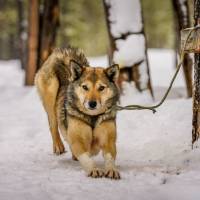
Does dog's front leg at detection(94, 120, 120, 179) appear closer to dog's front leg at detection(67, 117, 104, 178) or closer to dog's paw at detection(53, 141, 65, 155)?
dog's front leg at detection(67, 117, 104, 178)

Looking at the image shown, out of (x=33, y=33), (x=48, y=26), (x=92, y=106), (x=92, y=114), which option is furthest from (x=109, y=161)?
(x=33, y=33)

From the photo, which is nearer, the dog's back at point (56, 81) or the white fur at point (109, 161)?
the white fur at point (109, 161)

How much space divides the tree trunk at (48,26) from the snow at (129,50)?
490cm

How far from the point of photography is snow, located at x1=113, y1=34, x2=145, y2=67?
1017cm

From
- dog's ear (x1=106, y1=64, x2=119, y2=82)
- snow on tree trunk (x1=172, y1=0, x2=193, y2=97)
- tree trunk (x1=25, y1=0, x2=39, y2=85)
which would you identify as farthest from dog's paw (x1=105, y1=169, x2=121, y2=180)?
tree trunk (x1=25, y1=0, x2=39, y2=85)

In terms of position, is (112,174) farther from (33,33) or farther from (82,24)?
(82,24)

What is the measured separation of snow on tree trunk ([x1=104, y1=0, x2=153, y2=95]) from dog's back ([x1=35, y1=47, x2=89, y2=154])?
2611 millimetres

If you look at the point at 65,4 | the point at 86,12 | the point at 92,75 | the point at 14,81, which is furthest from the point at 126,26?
the point at 86,12

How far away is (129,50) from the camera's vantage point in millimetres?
10188

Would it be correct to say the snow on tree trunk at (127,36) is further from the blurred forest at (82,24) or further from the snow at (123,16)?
the blurred forest at (82,24)

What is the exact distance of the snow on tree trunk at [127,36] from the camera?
1015 centimetres

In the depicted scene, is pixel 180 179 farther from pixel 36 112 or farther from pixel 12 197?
pixel 36 112

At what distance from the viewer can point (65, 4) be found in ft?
107

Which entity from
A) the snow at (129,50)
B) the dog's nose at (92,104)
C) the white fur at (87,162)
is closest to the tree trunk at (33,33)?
the snow at (129,50)
